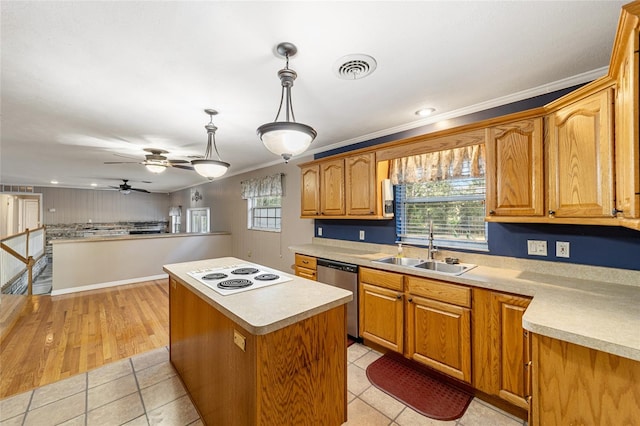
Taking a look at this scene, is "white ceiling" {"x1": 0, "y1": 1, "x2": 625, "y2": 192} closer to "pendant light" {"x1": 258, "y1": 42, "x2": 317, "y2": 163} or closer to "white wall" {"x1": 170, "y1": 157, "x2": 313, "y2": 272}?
"pendant light" {"x1": 258, "y1": 42, "x2": 317, "y2": 163}

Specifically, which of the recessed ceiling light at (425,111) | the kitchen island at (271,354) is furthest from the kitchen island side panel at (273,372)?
the recessed ceiling light at (425,111)

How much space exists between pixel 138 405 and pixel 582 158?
3388 mm

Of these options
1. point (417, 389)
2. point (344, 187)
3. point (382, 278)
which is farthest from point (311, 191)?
point (417, 389)

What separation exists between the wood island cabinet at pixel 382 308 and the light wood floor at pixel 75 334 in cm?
219

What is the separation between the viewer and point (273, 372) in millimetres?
1211

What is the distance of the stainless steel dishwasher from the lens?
2646 millimetres

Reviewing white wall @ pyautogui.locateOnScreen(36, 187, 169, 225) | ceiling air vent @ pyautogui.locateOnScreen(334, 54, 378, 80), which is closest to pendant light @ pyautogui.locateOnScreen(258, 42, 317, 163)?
ceiling air vent @ pyautogui.locateOnScreen(334, 54, 378, 80)

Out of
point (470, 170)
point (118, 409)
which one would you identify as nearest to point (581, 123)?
point (470, 170)

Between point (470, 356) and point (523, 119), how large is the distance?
1.76 meters

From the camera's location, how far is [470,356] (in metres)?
1.88

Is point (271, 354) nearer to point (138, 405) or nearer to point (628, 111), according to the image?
point (138, 405)

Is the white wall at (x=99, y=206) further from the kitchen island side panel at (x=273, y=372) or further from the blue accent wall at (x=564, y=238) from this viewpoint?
the blue accent wall at (x=564, y=238)

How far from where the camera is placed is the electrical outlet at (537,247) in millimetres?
2016

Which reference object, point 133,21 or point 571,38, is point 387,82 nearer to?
point 571,38
